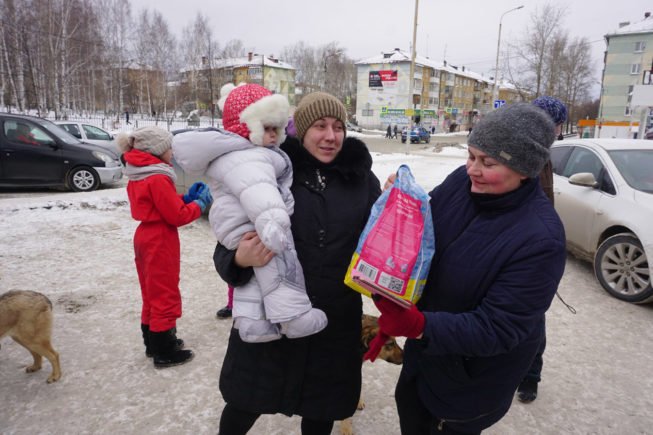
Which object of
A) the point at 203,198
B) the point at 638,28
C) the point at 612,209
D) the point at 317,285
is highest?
the point at 638,28

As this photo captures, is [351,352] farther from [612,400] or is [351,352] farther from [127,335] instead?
[127,335]

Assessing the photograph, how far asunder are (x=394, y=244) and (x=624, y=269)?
14.3ft

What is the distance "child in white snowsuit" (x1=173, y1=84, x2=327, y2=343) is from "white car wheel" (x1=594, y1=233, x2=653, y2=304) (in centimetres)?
425

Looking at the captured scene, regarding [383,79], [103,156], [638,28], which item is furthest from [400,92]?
[103,156]

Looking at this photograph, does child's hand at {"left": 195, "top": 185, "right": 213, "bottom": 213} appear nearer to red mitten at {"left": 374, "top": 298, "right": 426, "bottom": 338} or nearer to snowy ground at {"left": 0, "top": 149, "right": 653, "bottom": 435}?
snowy ground at {"left": 0, "top": 149, "right": 653, "bottom": 435}

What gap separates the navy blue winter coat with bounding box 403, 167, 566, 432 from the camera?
123 centimetres

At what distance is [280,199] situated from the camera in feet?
4.72

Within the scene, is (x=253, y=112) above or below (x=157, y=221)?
above

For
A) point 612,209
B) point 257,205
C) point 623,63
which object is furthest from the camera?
point 623,63

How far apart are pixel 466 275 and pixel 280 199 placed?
2.40 feet

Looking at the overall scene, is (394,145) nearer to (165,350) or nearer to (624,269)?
(624,269)

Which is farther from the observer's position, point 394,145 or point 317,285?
point 394,145

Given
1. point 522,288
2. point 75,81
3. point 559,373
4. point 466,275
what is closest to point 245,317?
point 466,275

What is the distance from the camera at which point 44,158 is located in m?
8.98
